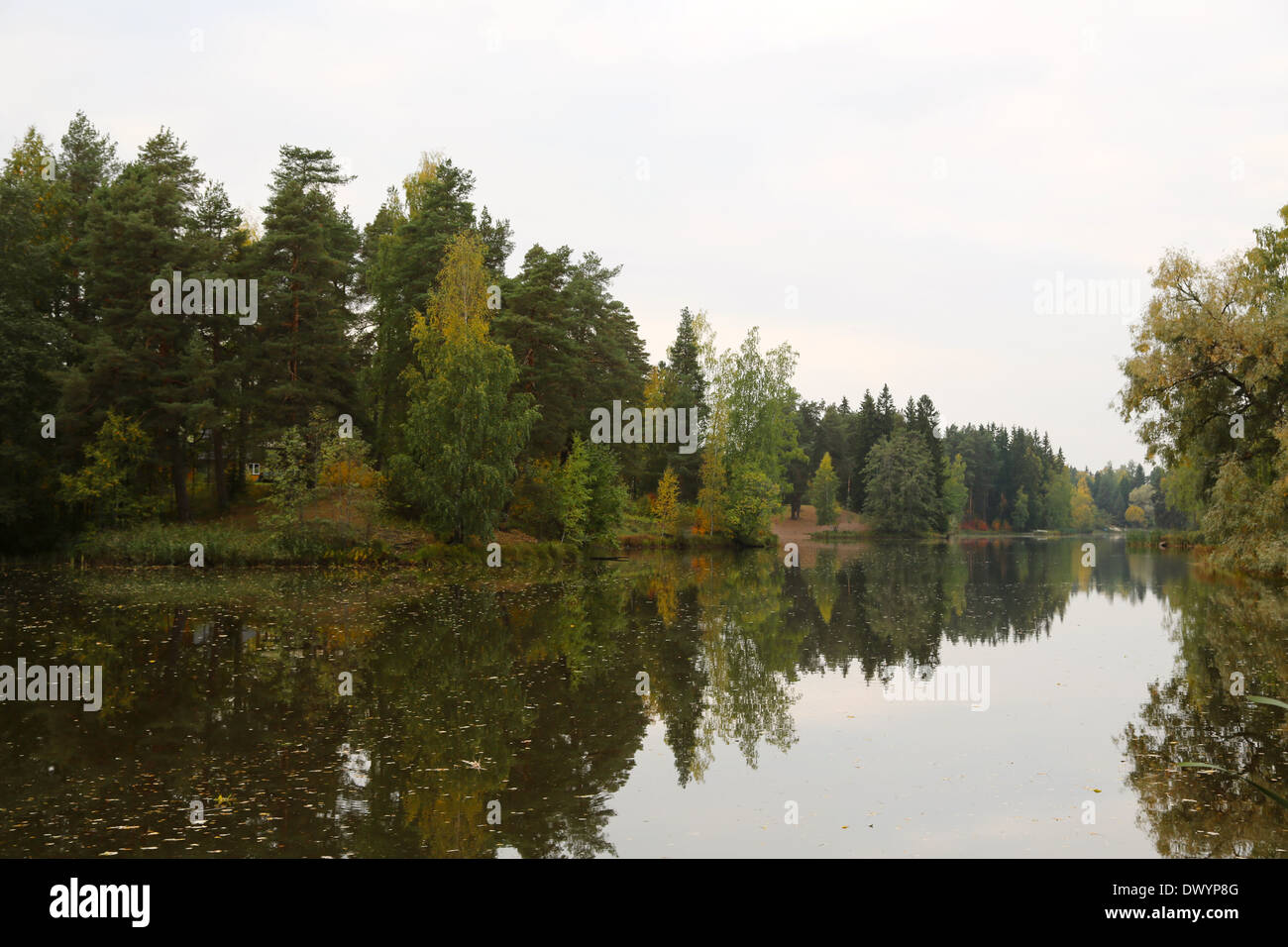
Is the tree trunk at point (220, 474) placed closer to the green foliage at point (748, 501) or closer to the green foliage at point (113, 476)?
the green foliage at point (113, 476)

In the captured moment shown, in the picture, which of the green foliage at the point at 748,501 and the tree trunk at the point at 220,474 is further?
the green foliage at the point at 748,501

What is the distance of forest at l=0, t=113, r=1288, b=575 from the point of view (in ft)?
112

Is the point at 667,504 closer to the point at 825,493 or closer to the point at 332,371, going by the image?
the point at 332,371

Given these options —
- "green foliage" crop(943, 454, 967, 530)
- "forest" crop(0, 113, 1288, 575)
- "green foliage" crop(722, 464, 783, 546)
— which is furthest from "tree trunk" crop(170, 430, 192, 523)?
"green foliage" crop(943, 454, 967, 530)

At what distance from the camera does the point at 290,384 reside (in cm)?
3925

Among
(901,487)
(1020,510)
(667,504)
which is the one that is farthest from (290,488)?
(1020,510)

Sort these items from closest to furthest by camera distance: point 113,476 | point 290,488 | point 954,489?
point 290,488 → point 113,476 → point 954,489

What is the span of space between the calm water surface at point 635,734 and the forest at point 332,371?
42.2 feet

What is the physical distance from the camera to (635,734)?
11352mm

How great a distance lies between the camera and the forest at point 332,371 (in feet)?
112

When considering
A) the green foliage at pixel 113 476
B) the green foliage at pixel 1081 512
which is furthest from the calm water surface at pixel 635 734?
the green foliage at pixel 1081 512

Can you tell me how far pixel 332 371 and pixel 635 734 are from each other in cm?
3518

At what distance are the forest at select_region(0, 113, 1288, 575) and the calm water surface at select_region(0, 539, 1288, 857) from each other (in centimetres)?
1285
